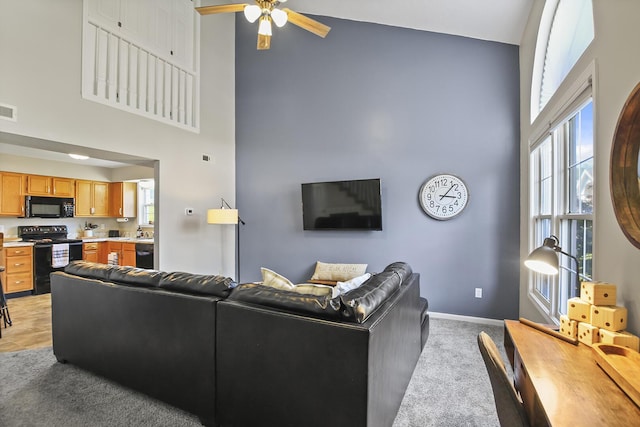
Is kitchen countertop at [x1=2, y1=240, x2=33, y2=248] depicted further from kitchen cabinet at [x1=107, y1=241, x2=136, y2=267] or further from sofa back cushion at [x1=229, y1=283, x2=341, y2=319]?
sofa back cushion at [x1=229, y1=283, x2=341, y2=319]

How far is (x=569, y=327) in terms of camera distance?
139 centimetres

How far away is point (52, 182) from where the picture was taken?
5.77m

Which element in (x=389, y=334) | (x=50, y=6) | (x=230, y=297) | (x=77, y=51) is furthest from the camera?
(x=77, y=51)

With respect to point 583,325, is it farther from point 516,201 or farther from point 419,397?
point 516,201

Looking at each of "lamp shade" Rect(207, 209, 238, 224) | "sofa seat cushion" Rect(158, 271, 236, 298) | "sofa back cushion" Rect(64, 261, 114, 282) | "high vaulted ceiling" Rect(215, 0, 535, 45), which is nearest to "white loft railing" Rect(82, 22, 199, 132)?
"lamp shade" Rect(207, 209, 238, 224)

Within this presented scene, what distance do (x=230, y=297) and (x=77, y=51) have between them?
3.23m

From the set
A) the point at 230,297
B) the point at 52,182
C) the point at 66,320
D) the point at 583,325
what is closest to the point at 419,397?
the point at 583,325

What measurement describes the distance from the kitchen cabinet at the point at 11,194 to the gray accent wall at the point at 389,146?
12.7 feet

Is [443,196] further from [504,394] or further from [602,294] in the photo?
[504,394]

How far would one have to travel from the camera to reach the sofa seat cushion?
1.86m

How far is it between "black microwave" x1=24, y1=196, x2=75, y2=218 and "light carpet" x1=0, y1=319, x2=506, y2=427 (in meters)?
3.70

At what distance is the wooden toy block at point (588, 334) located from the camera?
1269 mm

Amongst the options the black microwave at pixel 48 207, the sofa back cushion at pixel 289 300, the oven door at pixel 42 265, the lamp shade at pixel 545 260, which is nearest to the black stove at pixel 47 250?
the oven door at pixel 42 265

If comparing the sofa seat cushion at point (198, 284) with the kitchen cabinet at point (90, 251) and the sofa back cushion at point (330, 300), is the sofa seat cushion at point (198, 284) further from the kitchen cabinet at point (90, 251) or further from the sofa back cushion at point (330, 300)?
the kitchen cabinet at point (90, 251)
